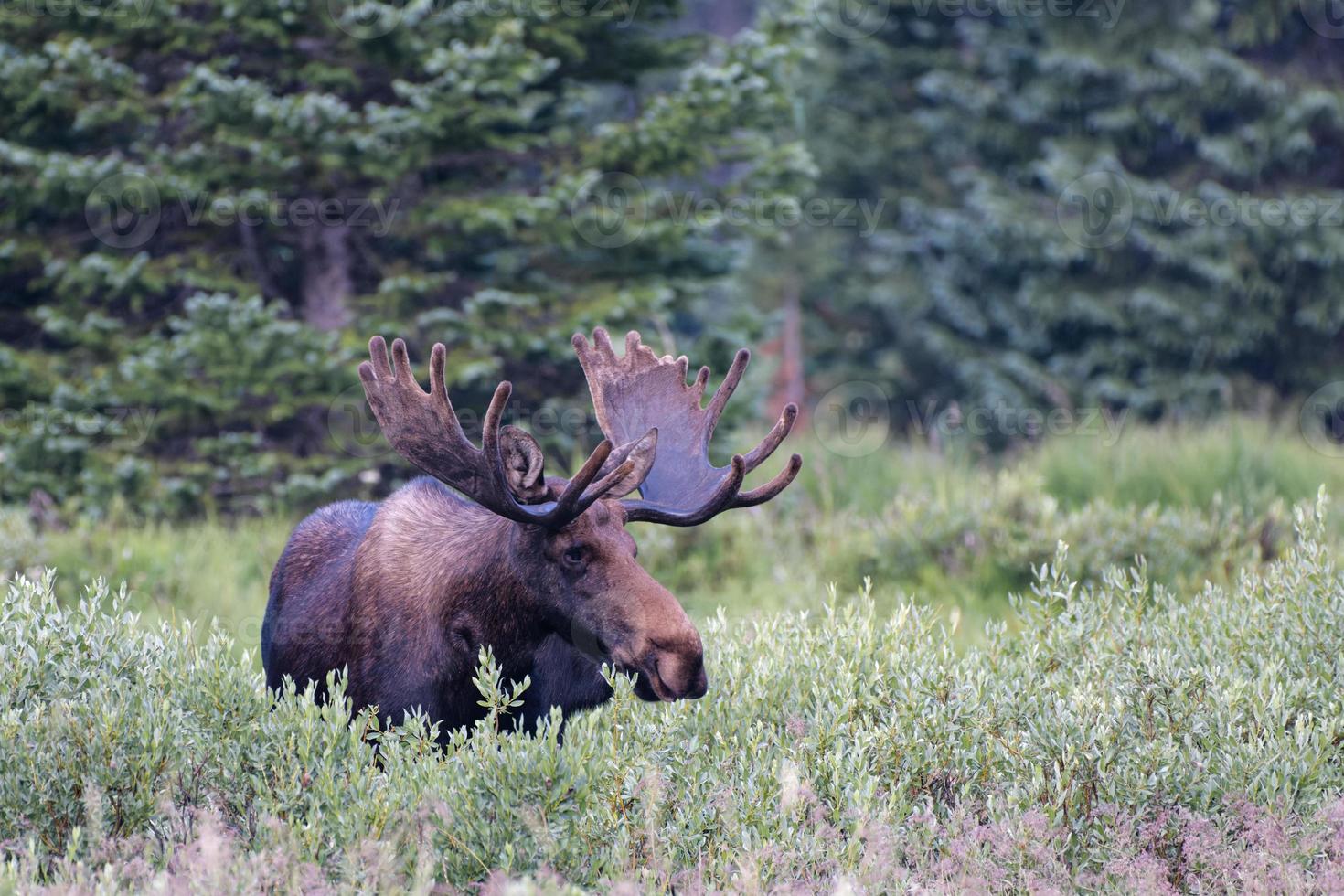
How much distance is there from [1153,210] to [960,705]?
14087mm

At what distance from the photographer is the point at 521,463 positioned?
13.7 feet

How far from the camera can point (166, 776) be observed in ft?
12.9

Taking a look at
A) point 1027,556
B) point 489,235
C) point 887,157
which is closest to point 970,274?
point 887,157

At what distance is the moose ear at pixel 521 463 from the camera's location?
13.6 ft

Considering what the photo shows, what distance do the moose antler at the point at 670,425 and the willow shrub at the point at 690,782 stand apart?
678 mm

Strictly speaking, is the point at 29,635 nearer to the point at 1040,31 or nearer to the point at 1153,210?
the point at 1153,210
